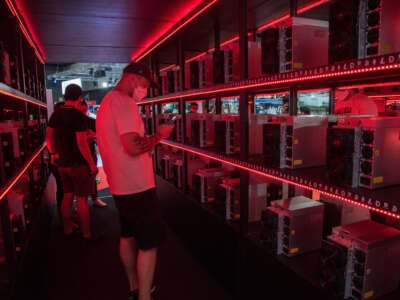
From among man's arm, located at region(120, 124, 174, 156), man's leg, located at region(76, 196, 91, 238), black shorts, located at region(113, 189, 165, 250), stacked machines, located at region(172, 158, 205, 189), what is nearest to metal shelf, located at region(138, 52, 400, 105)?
man's arm, located at region(120, 124, 174, 156)

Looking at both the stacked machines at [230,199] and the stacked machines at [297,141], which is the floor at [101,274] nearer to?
the stacked machines at [230,199]

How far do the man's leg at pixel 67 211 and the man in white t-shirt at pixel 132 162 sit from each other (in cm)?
154

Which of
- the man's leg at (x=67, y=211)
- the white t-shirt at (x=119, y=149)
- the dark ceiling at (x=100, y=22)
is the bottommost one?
the man's leg at (x=67, y=211)

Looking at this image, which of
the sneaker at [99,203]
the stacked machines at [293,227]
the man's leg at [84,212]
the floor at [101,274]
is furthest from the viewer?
the sneaker at [99,203]

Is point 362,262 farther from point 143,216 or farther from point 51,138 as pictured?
point 51,138

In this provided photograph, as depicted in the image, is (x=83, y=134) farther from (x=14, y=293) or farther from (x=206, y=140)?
(x=14, y=293)

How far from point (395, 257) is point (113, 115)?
1704mm

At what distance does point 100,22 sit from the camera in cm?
325

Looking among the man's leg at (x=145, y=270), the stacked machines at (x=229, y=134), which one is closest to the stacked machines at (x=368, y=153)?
the stacked machines at (x=229, y=134)

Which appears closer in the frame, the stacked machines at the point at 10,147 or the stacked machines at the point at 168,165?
the stacked machines at the point at 10,147

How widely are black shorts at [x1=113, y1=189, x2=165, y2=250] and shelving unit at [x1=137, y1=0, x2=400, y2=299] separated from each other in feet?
1.92

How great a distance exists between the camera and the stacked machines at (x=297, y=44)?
1670mm


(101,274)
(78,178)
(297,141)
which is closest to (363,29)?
(297,141)

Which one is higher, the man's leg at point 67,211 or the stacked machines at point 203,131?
the stacked machines at point 203,131
